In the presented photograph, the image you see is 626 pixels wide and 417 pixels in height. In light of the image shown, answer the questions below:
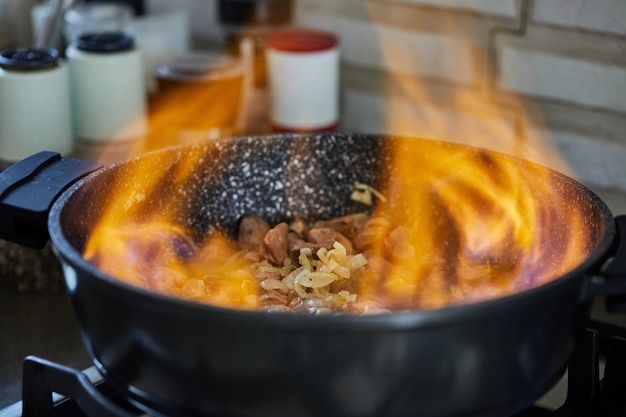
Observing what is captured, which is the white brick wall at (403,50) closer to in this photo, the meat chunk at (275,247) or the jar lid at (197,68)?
the jar lid at (197,68)

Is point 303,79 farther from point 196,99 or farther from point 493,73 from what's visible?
point 493,73

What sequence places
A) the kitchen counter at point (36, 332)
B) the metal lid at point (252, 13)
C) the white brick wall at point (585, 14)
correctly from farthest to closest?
the metal lid at point (252, 13)
the white brick wall at point (585, 14)
the kitchen counter at point (36, 332)

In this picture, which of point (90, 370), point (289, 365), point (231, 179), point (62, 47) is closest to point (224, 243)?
point (231, 179)

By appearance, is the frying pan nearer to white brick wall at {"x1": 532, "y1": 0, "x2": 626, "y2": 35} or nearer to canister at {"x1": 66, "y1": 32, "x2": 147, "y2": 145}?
white brick wall at {"x1": 532, "y1": 0, "x2": 626, "y2": 35}

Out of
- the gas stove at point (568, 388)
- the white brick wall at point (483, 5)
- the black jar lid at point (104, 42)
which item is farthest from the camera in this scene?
the black jar lid at point (104, 42)

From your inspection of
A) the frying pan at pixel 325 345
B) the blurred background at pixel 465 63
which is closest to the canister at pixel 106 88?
the blurred background at pixel 465 63

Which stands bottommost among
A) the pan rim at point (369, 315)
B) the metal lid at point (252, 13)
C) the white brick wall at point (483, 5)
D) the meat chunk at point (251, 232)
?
the meat chunk at point (251, 232)
